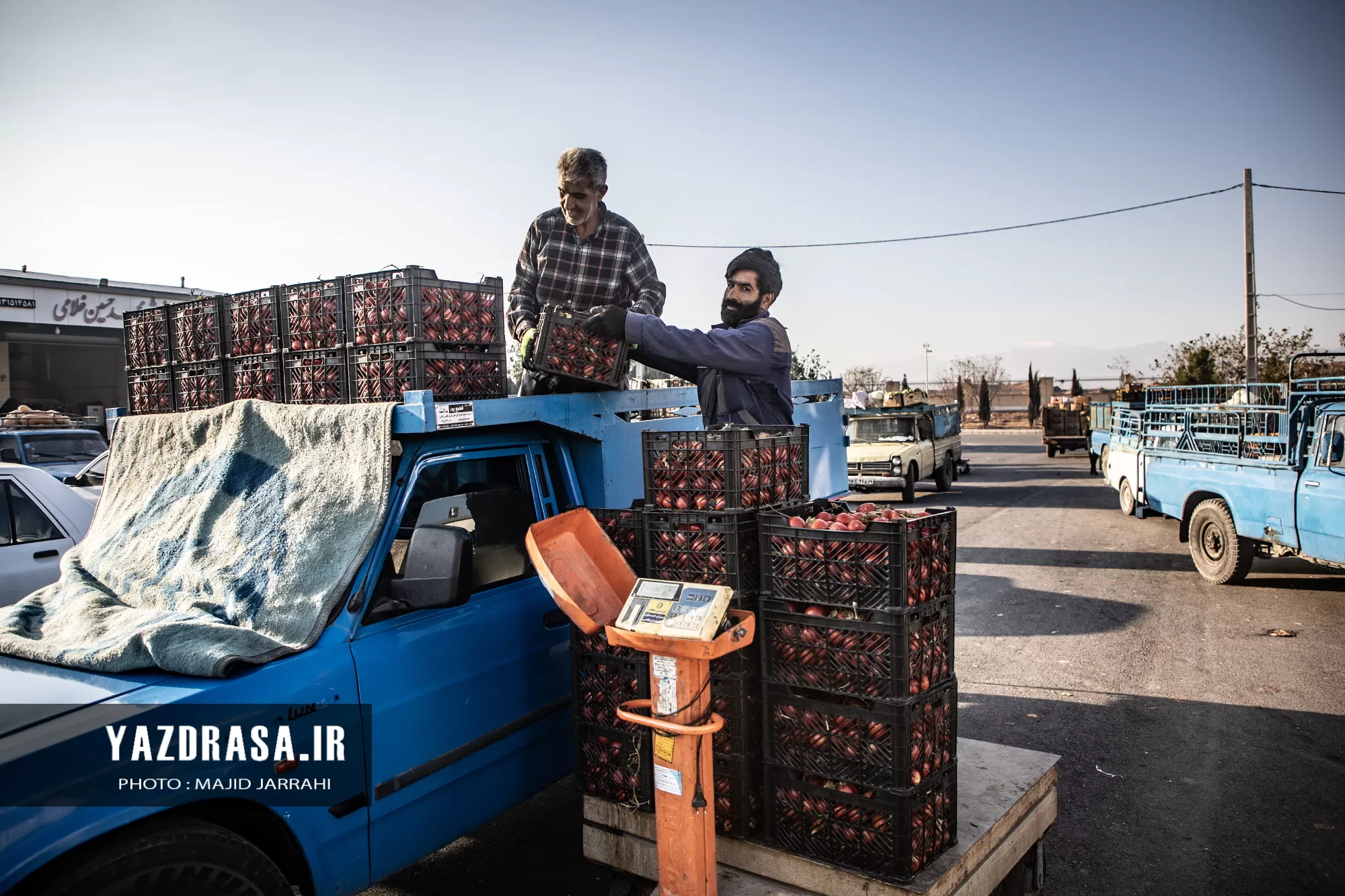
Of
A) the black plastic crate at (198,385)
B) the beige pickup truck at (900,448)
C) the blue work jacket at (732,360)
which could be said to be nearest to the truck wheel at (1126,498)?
the beige pickup truck at (900,448)

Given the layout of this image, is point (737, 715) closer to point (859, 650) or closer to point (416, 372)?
point (859, 650)

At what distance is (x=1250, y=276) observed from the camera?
78.4ft

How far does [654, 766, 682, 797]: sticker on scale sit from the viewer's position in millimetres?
2752

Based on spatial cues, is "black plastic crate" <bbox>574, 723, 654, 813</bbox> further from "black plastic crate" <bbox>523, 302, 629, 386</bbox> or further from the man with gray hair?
the man with gray hair

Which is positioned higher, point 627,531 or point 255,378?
point 255,378

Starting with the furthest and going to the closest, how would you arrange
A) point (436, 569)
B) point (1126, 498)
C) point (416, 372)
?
point (1126, 498), point (416, 372), point (436, 569)

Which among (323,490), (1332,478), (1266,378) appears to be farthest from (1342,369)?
(323,490)

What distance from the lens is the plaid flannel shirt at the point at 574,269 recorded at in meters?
5.26

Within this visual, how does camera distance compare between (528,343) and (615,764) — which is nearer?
(615,764)

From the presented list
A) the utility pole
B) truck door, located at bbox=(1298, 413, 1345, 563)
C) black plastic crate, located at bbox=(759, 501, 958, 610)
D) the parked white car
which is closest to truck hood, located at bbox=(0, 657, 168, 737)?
black plastic crate, located at bbox=(759, 501, 958, 610)

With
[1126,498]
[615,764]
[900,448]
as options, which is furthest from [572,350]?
[900,448]

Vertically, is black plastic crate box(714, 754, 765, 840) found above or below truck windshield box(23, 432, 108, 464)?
below

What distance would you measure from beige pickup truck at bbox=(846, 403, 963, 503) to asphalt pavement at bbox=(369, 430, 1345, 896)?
6.07 m

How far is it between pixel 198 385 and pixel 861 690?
11.8 ft
